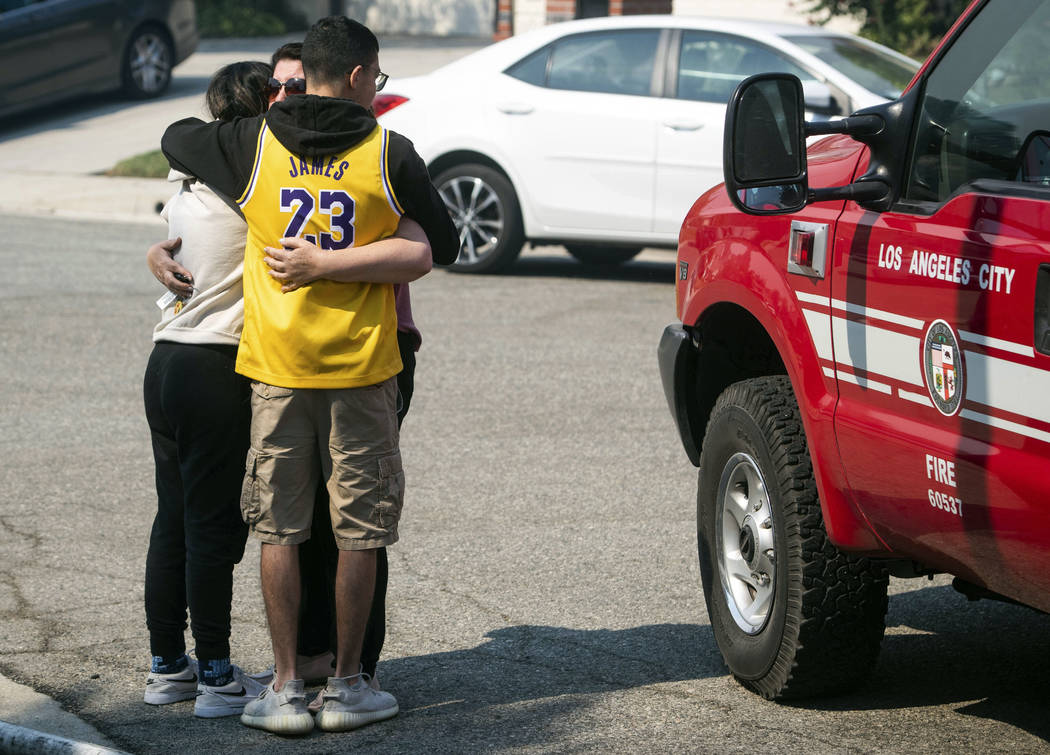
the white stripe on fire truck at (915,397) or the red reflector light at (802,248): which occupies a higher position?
the red reflector light at (802,248)

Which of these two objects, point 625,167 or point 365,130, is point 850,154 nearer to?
point 365,130

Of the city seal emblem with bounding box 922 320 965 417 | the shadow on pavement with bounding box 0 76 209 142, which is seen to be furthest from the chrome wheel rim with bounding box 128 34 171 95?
the city seal emblem with bounding box 922 320 965 417

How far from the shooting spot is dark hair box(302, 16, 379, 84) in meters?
3.70

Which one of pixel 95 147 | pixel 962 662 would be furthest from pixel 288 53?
pixel 95 147

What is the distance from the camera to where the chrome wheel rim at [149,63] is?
776 inches

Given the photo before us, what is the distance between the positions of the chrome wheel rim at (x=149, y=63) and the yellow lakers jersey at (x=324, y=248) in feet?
55.0

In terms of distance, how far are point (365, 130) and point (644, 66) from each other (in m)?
7.38

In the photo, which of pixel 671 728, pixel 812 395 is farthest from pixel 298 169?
pixel 671 728

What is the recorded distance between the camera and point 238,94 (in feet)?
12.9

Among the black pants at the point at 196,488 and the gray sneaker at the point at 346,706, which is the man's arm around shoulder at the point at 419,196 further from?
the gray sneaker at the point at 346,706

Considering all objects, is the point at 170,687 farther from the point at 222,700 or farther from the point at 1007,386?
the point at 1007,386

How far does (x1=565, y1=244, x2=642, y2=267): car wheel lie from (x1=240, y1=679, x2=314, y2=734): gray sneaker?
26.7 feet

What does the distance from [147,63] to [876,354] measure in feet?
58.4

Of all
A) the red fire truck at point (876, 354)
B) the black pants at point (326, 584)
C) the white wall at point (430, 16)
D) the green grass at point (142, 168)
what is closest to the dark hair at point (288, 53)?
the black pants at point (326, 584)
